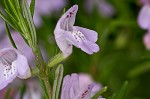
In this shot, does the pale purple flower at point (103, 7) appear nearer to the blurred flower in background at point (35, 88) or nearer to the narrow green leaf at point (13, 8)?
the blurred flower in background at point (35, 88)

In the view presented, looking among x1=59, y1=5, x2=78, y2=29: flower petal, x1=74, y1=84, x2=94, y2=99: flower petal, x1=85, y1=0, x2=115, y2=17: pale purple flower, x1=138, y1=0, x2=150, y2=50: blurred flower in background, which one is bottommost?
x1=85, y1=0, x2=115, y2=17: pale purple flower

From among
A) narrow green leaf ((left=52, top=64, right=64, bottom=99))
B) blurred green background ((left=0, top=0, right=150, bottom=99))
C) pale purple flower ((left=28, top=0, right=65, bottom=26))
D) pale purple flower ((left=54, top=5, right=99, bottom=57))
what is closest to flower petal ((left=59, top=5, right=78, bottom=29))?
pale purple flower ((left=54, top=5, right=99, bottom=57))

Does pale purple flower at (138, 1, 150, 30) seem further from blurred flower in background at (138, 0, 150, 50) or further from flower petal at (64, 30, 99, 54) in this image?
flower petal at (64, 30, 99, 54)

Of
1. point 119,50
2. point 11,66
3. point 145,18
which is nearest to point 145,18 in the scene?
point 145,18

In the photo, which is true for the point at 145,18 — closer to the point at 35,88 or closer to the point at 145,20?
the point at 145,20

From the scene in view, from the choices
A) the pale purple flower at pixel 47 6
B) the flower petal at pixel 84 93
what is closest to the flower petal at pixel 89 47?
the flower petal at pixel 84 93

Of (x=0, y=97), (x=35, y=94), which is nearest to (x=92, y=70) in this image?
(x=35, y=94)
